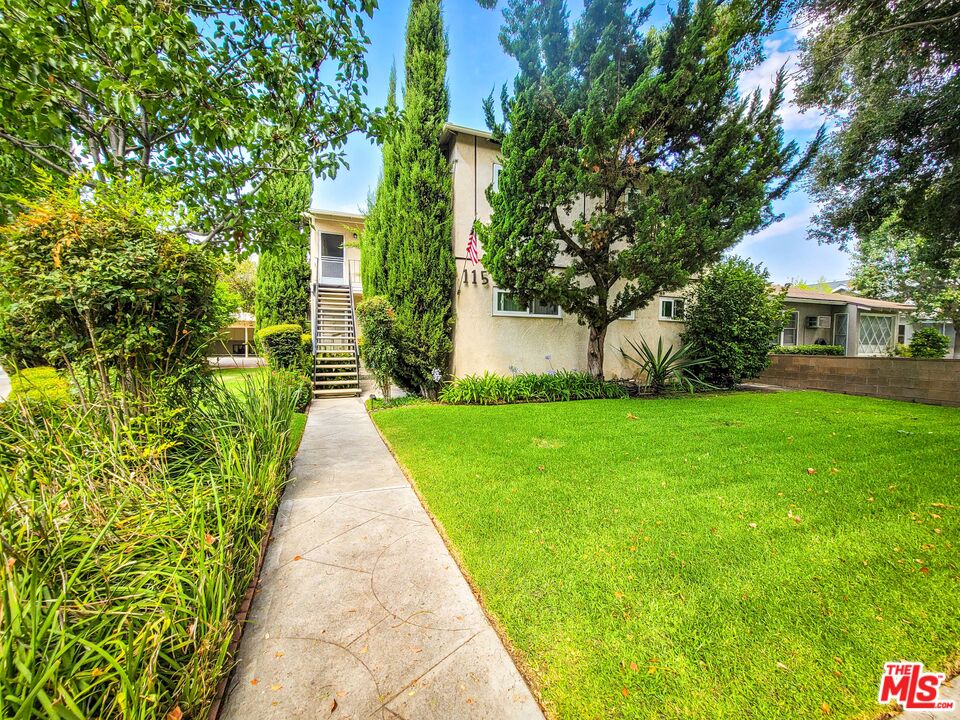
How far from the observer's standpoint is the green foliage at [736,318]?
9633mm

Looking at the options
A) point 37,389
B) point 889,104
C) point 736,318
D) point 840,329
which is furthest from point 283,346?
point 840,329

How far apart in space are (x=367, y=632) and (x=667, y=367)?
30.9 feet

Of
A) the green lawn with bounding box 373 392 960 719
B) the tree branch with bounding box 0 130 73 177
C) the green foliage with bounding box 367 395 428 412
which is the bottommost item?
the green lawn with bounding box 373 392 960 719

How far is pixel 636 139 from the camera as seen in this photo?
7809mm

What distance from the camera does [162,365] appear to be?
3.09 metres

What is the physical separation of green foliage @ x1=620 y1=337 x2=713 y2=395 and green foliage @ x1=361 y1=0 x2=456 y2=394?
17.2 ft

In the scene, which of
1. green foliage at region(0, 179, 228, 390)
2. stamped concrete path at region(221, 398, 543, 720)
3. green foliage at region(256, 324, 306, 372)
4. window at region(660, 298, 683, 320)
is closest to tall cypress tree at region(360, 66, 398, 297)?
green foliage at region(256, 324, 306, 372)

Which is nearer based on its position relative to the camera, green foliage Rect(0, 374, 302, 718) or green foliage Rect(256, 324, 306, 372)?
green foliage Rect(0, 374, 302, 718)

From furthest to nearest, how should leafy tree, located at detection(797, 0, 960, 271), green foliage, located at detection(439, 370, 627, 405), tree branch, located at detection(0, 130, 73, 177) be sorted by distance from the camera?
green foliage, located at detection(439, 370, 627, 405) < leafy tree, located at detection(797, 0, 960, 271) < tree branch, located at detection(0, 130, 73, 177)

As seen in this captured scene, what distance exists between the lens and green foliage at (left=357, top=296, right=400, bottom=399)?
26.1 feet

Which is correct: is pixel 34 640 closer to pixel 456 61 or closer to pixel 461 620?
pixel 461 620

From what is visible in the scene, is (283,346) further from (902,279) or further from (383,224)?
(902,279)

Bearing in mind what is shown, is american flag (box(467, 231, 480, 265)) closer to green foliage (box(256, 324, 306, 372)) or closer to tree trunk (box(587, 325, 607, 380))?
tree trunk (box(587, 325, 607, 380))

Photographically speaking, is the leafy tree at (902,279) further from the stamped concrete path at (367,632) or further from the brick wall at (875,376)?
the stamped concrete path at (367,632)
